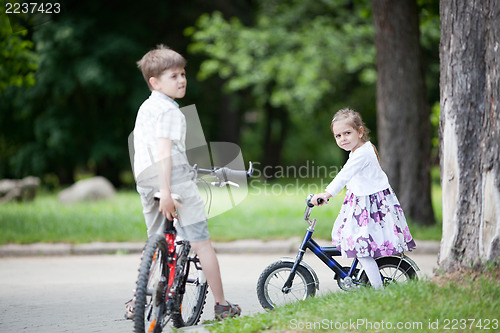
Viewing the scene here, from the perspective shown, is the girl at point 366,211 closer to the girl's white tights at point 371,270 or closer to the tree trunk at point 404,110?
the girl's white tights at point 371,270

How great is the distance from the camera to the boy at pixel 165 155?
4480mm

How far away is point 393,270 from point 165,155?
6.98 feet

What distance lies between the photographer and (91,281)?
7660mm

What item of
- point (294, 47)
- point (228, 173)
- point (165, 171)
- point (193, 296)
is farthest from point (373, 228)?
point (294, 47)

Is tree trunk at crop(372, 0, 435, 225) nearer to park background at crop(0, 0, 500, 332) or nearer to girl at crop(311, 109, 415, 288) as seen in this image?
park background at crop(0, 0, 500, 332)

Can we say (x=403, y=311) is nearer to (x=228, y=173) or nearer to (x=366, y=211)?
(x=366, y=211)

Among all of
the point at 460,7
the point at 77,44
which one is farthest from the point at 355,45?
the point at 460,7

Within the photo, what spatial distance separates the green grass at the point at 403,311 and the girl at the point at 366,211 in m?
0.31

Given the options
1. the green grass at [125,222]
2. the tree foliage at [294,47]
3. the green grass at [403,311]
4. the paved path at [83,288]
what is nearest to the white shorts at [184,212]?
the green grass at [403,311]

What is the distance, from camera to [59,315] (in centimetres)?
594

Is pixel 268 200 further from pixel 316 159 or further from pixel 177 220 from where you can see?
pixel 316 159

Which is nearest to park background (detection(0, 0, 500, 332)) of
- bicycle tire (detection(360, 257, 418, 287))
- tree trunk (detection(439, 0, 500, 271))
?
tree trunk (detection(439, 0, 500, 271))

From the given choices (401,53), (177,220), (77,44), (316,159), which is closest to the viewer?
(177,220)

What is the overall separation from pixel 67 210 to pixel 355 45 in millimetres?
11292
